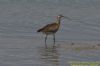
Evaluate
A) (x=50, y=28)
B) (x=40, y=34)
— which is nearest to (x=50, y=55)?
(x=50, y=28)

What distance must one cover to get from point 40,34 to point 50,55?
425 cm

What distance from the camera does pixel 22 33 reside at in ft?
61.6

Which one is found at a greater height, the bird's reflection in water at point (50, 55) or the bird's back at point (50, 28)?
the bird's back at point (50, 28)

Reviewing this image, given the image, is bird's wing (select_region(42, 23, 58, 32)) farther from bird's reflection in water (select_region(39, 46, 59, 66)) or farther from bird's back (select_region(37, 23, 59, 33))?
bird's reflection in water (select_region(39, 46, 59, 66))

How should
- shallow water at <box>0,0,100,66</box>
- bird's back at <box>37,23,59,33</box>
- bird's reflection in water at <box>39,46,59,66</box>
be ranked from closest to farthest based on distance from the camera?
bird's reflection in water at <box>39,46,59,66</box>, shallow water at <box>0,0,100,66</box>, bird's back at <box>37,23,59,33</box>

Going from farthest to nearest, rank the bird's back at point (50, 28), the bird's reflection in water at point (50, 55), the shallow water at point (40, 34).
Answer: the bird's back at point (50, 28) → the shallow water at point (40, 34) → the bird's reflection in water at point (50, 55)

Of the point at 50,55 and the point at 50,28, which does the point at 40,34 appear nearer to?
the point at 50,28

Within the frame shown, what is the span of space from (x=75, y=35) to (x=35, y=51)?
11.3 ft

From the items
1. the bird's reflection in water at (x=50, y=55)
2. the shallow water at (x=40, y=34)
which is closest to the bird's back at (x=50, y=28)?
the shallow water at (x=40, y=34)

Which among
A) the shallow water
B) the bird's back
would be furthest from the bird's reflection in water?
the bird's back

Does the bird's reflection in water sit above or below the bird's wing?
below

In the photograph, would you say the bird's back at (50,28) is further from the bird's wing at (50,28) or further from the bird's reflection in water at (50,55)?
the bird's reflection in water at (50,55)

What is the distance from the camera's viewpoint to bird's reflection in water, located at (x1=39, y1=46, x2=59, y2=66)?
1360 centimetres

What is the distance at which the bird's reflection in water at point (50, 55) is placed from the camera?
1360 cm
